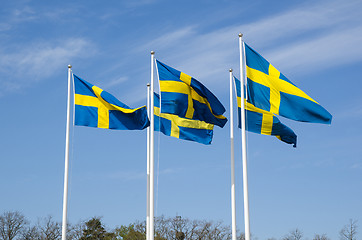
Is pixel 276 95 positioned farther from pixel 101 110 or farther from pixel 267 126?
pixel 101 110

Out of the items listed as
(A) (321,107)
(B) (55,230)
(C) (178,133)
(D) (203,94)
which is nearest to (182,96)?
(D) (203,94)

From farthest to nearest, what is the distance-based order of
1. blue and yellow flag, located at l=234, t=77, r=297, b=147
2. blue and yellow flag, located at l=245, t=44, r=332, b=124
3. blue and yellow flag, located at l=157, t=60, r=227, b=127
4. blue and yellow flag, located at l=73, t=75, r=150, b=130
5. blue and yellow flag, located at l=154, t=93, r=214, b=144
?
blue and yellow flag, located at l=154, t=93, r=214, b=144 → blue and yellow flag, located at l=234, t=77, r=297, b=147 → blue and yellow flag, located at l=73, t=75, r=150, b=130 → blue and yellow flag, located at l=157, t=60, r=227, b=127 → blue and yellow flag, located at l=245, t=44, r=332, b=124

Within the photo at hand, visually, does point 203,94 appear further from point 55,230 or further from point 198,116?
point 55,230

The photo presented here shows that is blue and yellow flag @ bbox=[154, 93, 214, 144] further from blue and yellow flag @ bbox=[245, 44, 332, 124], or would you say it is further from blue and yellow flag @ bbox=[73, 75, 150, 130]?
blue and yellow flag @ bbox=[245, 44, 332, 124]

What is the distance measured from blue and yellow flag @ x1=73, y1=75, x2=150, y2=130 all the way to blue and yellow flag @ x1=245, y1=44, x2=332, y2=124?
197 inches

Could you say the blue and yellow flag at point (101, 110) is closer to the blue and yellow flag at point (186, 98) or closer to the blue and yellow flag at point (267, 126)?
the blue and yellow flag at point (186, 98)

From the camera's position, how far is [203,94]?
22.2m

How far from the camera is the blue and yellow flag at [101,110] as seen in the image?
70.7 ft

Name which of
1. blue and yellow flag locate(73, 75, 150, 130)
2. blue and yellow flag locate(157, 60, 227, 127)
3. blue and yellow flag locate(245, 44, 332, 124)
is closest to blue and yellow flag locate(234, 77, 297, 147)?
blue and yellow flag locate(157, 60, 227, 127)

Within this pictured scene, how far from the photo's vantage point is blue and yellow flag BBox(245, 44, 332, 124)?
19.5m

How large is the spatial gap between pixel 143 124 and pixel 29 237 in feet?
207

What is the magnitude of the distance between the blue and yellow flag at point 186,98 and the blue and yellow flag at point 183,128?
54.6 inches

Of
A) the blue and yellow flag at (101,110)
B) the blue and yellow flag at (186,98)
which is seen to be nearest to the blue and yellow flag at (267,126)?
the blue and yellow flag at (186,98)

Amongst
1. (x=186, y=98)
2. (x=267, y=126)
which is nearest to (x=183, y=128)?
(x=186, y=98)
